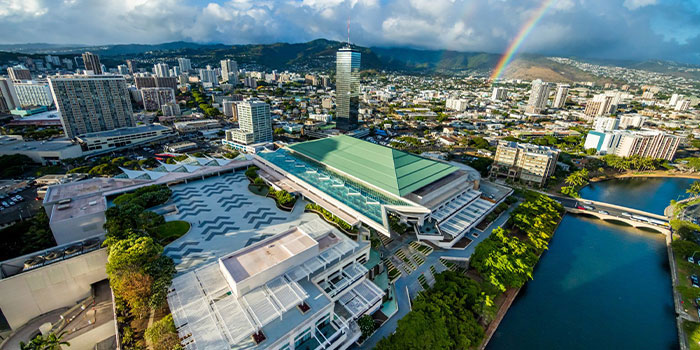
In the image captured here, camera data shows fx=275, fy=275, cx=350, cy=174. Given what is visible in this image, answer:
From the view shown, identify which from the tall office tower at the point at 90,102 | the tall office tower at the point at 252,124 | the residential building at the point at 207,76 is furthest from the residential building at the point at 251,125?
the residential building at the point at 207,76

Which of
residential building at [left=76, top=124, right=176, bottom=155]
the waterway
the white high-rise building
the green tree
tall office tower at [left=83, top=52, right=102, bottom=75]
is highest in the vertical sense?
tall office tower at [left=83, top=52, right=102, bottom=75]

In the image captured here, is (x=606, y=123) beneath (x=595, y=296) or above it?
above

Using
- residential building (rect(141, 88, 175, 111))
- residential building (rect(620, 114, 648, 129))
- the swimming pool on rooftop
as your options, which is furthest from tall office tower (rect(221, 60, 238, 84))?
residential building (rect(620, 114, 648, 129))

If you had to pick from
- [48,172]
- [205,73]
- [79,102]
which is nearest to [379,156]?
[48,172]

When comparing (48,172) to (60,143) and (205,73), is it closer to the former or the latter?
(60,143)

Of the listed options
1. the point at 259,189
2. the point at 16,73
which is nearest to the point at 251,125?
the point at 259,189

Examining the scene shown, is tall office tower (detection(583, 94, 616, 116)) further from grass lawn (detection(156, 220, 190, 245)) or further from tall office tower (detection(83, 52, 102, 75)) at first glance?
tall office tower (detection(83, 52, 102, 75))

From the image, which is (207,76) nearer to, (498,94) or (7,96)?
(7,96)
